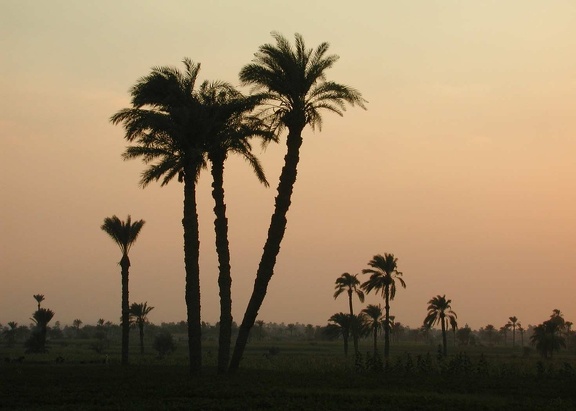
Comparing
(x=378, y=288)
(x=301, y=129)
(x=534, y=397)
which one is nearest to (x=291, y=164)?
(x=301, y=129)

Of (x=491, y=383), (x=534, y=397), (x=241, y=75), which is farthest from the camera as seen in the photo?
(x=241, y=75)

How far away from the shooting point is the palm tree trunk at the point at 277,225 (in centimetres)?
3981

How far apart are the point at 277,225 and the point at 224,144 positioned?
535 centimetres

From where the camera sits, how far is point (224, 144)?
4119cm

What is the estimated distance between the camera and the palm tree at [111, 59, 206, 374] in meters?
40.0

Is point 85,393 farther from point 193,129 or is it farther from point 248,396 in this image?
point 193,129

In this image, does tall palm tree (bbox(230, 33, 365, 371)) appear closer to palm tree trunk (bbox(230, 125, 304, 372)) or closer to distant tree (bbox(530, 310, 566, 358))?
palm tree trunk (bbox(230, 125, 304, 372))

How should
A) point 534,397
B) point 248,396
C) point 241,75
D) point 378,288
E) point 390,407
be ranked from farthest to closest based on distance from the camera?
point 378,288, point 241,75, point 534,397, point 248,396, point 390,407

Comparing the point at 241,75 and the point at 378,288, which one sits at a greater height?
the point at 241,75

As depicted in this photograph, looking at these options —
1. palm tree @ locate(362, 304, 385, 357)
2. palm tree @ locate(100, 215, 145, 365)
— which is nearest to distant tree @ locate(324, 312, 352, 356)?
palm tree @ locate(362, 304, 385, 357)

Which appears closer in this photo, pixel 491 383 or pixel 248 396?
pixel 248 396

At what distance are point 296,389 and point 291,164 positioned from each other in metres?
14.0

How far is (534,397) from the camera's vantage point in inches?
1139

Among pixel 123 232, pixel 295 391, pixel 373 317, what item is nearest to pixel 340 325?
pixel 373 317
